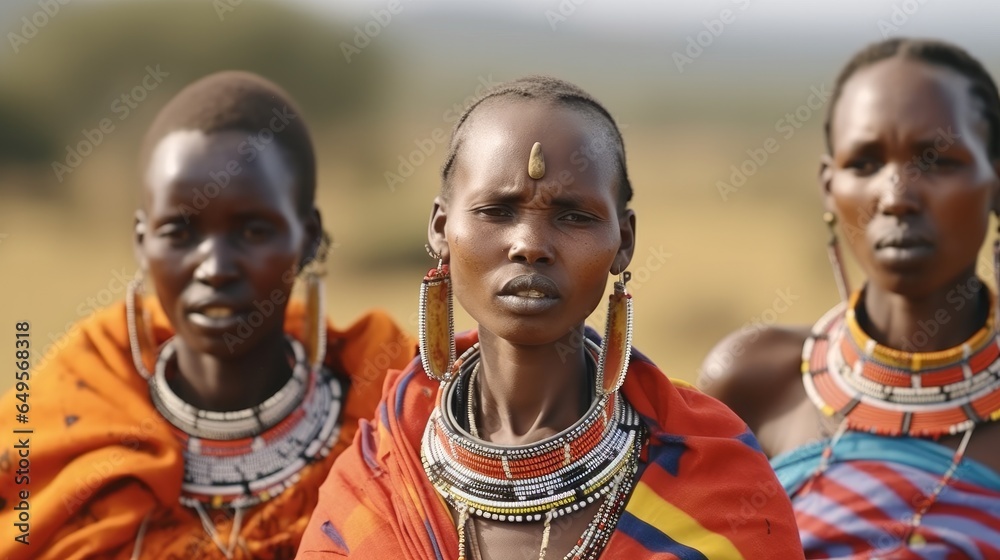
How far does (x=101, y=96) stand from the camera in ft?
68.2

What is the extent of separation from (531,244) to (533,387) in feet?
1.43

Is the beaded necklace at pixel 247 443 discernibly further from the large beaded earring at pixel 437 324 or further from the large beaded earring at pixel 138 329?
the large beaded earring at pixel 437 324

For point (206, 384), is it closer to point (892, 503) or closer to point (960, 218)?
point (892, 503)

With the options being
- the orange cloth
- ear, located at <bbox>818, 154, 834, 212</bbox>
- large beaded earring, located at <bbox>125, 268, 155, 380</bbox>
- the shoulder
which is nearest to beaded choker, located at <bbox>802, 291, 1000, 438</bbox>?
ear, located at <bbox>818, 154, 834, 212</bbox>

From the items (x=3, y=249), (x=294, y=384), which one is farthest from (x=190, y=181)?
(x=3, y=249)

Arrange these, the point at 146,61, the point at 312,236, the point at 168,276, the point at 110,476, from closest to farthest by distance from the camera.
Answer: the point at 110,476
the point at 168,276
the point at 312,236
the point at 146,61

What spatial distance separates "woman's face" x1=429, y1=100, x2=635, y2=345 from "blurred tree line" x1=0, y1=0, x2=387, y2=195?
58.2 ft

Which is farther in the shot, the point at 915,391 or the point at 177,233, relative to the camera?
the point at 915,391

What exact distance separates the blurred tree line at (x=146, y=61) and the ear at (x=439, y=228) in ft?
57.4

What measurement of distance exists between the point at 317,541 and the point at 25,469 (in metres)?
1.43

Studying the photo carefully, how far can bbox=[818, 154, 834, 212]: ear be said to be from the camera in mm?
4699

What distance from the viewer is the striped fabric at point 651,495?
3018 millimetres

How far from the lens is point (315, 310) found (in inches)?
→ 184

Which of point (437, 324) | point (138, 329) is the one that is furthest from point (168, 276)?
point (437, 324)
